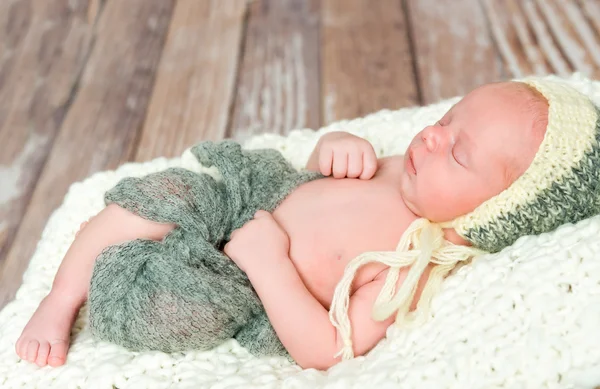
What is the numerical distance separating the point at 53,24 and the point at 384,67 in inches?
37.2

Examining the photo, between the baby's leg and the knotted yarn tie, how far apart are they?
295 mm

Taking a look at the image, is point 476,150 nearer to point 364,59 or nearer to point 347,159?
point 347,159

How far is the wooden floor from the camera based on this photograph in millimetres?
1714

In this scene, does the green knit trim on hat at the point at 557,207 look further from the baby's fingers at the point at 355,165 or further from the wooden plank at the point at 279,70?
the wooden plank at the point at 279,70

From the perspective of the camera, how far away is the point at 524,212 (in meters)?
0.98

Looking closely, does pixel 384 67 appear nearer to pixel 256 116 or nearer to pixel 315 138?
pixel 256 116

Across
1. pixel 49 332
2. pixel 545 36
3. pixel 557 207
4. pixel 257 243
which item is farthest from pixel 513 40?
pixel 49 332

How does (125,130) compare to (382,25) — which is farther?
(382,25)

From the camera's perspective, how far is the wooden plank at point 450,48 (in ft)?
5.99

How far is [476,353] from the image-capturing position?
2.88 feet

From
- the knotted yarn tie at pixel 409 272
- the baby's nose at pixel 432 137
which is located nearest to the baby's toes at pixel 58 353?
the knotted yarn tie at pixel 409 272

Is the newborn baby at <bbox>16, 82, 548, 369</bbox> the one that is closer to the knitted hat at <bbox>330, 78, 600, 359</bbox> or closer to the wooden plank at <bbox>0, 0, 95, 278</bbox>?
the knitted hat at <bbox>330, 78, 600, 359</bbox>

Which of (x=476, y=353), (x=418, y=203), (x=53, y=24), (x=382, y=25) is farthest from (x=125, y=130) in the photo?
(x=476, y=353)

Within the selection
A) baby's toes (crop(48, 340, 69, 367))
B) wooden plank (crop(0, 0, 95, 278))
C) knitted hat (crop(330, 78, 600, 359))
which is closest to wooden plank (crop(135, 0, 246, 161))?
wooden plank (crop(0, 0, 95, 278))
